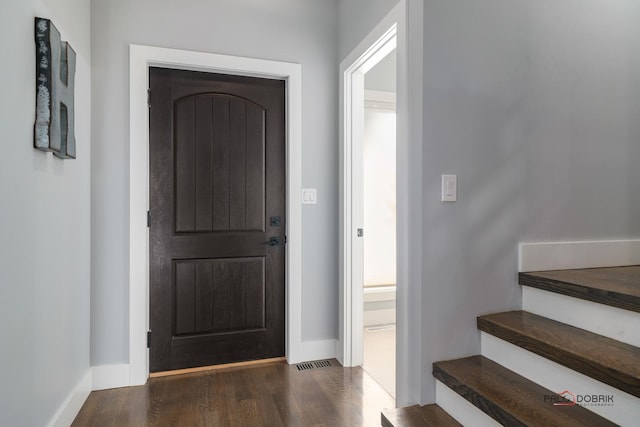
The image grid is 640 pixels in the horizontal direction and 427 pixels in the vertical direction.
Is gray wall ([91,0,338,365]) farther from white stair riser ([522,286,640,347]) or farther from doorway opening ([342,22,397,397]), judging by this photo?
white stair riser ([522,286,640,347])

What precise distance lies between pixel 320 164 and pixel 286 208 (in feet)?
1.38

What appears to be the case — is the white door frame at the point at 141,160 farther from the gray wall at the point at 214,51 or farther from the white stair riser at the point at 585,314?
the white stair riser at the point at 585,314

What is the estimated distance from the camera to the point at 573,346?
51.1 inches

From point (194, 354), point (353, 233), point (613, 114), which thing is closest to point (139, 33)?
point (353, 233)

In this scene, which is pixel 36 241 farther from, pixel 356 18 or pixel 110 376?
pixel 356 18

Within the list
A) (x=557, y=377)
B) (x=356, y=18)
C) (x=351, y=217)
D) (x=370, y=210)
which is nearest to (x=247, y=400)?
(x=351, y=217)

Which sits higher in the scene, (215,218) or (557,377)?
(215,218)

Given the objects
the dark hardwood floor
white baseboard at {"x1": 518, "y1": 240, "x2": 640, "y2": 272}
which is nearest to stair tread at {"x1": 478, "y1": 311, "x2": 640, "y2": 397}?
white baseboard at {"x1": 518, "y1": 240, "x2": 640, "y2": 272}

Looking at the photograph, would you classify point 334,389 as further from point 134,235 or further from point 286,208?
point 134,235

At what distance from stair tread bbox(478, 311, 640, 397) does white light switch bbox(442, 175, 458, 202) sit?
0.59 m

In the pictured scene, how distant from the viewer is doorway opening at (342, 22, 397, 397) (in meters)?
2.56

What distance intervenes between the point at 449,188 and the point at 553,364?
0.80 metres

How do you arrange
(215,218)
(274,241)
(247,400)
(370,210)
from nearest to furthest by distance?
(247,400)
(215,218)
(274,241)
(370,210)

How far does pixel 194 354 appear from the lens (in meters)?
2.47
